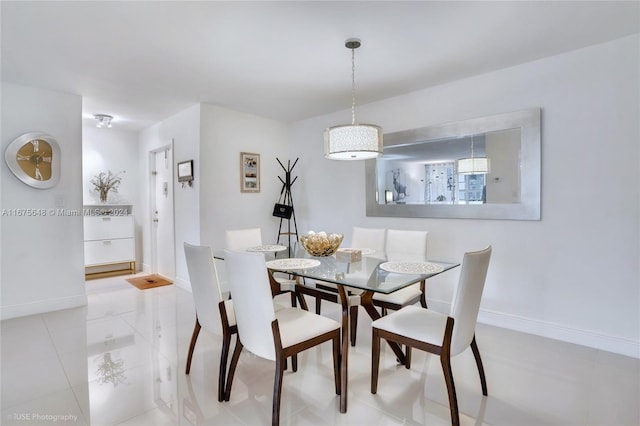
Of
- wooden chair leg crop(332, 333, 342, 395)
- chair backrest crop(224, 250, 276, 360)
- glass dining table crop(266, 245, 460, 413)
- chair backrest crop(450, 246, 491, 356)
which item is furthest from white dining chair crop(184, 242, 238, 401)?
chair backrest crop(450, 246, 491, 356)

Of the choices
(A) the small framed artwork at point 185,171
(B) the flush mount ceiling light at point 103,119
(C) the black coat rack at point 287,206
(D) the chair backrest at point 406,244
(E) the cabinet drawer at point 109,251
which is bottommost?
(E) the cabinet drawer at point 109,251

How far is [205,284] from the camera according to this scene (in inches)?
78.2

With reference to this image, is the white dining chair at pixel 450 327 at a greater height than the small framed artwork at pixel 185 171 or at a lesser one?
lesser

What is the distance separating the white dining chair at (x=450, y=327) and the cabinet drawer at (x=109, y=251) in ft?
15.4

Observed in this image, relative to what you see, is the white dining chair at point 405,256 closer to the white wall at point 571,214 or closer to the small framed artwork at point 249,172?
the white wall at point 571,214

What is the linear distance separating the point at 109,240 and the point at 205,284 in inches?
159

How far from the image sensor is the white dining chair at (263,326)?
165 cm

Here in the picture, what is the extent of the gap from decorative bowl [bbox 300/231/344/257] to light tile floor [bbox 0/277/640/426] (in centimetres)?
77

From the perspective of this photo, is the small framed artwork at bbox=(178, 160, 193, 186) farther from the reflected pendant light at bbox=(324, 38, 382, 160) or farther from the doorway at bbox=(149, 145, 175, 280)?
the reflected pendant light at bbox=(324, 38, 382, 160)

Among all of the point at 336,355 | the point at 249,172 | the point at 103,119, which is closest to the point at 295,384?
the point at 336,355

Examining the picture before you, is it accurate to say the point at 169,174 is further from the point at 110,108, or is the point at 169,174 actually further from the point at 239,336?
the point at 239,336

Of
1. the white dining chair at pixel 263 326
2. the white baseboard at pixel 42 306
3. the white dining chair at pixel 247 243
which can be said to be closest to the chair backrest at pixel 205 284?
the white dining chair at pixel 263 326

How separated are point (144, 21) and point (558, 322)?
12.6 ft

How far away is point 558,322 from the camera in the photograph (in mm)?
2775
